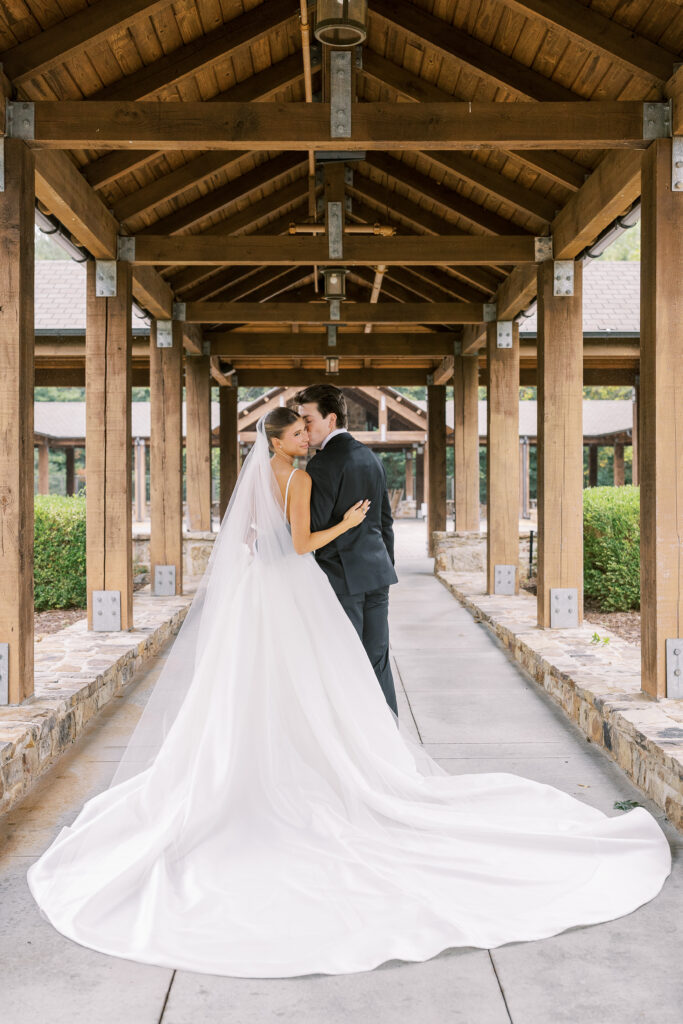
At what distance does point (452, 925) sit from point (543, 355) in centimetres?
504

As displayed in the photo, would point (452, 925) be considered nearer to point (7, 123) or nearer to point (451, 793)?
point (451, 793)

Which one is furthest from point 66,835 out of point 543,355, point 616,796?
point 543,355

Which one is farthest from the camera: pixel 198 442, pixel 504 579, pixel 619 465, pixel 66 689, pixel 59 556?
pixel 619 465

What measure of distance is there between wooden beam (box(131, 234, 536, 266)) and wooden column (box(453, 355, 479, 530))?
484 centimetres

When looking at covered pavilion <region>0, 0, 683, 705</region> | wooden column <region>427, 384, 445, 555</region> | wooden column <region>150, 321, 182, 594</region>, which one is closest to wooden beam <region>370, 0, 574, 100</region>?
covered pavilion <region>0, 0, 683, 705</region>

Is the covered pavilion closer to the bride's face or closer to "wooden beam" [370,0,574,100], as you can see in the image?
"wooden beam" [370,0,574,100]

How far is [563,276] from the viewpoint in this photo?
6.71 m

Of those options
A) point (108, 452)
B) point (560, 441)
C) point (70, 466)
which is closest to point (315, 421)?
point (108, 452)

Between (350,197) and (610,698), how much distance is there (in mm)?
6182

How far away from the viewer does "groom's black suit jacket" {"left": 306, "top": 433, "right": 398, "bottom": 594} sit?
3990 millimetres

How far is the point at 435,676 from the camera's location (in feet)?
20.8

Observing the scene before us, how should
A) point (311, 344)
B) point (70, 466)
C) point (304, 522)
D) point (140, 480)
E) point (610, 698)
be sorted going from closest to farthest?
point (304, 522) → point (610, 698) → point (311, 344) → point (140, 480) → point (70, 466)

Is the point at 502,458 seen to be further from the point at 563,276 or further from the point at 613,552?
the point at 563,276

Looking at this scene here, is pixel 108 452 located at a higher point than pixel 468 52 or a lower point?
lower
